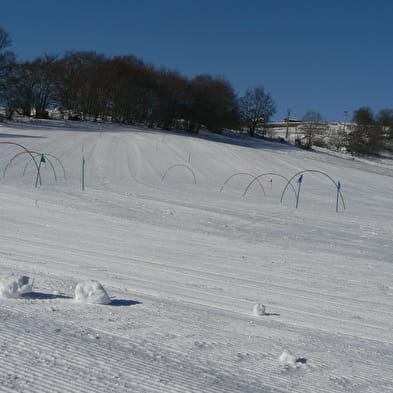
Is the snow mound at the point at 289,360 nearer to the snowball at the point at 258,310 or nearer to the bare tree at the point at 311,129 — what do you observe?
the snowball at the point at 258,310

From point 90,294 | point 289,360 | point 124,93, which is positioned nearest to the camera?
point 289,360

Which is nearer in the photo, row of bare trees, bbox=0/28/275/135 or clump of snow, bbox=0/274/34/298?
clump of snow, bbox=0/274/34/298

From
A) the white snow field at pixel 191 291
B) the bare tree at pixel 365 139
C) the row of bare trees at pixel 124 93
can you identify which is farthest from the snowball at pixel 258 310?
the bare tree at pixel 365 139

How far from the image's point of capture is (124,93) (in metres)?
56.4

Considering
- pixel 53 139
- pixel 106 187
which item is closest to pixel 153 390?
pixel 106 187

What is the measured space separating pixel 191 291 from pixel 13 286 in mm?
3007

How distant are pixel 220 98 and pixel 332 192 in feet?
122

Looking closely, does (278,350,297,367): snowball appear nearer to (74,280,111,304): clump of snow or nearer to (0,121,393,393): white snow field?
(0,121,393,393): white snow field

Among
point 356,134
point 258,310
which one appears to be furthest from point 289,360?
point 356,134

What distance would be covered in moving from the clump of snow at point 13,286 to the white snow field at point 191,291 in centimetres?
8

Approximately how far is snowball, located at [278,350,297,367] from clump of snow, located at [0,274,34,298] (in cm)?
342

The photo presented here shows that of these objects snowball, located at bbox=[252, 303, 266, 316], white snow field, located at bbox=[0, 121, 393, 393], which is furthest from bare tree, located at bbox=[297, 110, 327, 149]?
snowball, located at bbox=[252, 303, 266, 316]

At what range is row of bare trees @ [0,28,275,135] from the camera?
54.9m

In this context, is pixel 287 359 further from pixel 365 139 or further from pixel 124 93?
pixel 365 139
